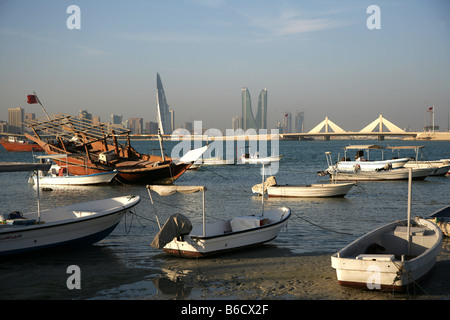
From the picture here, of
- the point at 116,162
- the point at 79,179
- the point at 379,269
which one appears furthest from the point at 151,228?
the point at 116,162

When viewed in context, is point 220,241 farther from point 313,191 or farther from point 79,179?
point 79,179

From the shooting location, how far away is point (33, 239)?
39.0ft

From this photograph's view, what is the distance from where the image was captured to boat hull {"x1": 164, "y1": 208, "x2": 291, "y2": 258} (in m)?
11.9

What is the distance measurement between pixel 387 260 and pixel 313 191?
14.7 m

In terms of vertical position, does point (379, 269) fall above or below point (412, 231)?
below

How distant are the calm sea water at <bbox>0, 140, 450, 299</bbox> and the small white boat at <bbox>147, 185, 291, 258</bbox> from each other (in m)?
0.43

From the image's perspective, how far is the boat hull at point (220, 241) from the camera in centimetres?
1188

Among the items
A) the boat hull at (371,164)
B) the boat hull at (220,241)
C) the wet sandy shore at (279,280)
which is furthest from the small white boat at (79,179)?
the wet sandy shore at (279,280)

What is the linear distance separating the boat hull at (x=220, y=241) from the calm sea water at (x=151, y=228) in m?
0.35

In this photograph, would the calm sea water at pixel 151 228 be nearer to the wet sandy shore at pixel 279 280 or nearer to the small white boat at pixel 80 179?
the wet sandy shore at pixel 279 280

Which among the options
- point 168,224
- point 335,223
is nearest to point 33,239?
point 168,224

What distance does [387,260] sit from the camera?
914 centimetres
